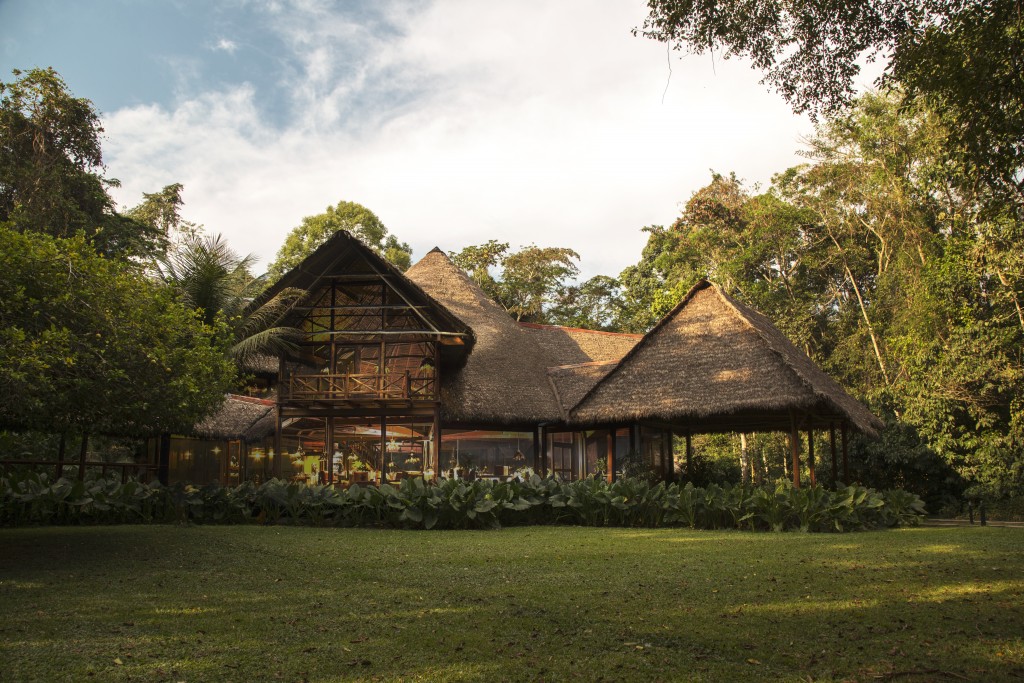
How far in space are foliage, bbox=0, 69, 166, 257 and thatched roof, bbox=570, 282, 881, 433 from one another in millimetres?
10988

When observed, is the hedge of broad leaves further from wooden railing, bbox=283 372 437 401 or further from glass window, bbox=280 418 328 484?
glass window, bbox=280 418 328 484

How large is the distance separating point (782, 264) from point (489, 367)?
12.3 metres

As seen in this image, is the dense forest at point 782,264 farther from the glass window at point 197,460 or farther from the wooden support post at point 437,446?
the wooden support post at point 437,446

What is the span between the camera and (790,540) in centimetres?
899

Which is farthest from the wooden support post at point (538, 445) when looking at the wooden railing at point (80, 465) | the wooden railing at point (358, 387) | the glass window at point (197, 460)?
the wooden railing at point (80, 465)

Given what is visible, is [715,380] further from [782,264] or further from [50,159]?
[50,159]

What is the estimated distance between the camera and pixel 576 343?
22.0 m

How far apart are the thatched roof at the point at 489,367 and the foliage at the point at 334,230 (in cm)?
1050

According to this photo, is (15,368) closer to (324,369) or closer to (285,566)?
(285,566)

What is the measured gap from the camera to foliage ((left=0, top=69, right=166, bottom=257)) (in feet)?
57.7

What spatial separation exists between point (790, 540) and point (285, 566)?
18.1 ft

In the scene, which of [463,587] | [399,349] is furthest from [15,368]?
[399,349]

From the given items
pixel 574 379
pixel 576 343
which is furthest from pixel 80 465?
pixel 576 343

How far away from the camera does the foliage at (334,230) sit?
31.3 metres
